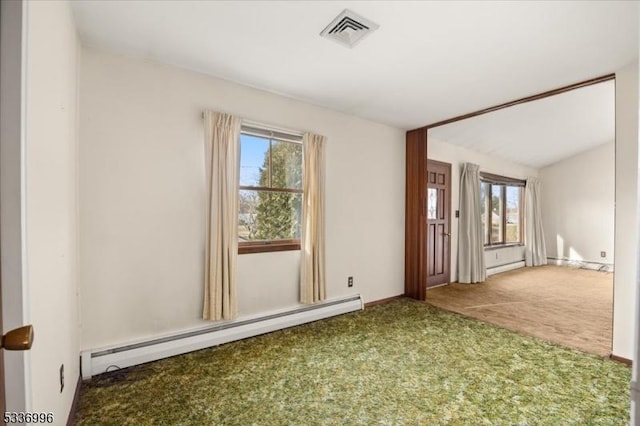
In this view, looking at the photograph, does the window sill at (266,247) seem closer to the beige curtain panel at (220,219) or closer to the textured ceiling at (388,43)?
the beige curtain panel at (220,219)

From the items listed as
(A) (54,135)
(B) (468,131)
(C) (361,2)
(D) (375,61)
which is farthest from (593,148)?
(A) (54,135)

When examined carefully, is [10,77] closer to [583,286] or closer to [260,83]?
[260,83]

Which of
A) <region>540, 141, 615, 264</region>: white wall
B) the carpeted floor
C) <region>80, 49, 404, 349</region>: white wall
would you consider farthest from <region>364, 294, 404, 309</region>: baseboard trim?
<region>540, 141, 615, 264</region>: white wall

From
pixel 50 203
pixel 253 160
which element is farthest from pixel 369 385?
pixel 253 160

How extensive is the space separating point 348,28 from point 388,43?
13.6 inches

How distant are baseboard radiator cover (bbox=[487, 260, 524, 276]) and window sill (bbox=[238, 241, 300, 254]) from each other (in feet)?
14.9

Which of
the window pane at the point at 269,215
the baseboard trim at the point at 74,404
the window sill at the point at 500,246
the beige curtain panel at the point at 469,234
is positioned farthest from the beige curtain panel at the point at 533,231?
the baseboard trim at the point at 74,404

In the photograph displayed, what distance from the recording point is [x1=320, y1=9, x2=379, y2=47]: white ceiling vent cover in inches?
73.9

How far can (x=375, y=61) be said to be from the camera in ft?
7.88

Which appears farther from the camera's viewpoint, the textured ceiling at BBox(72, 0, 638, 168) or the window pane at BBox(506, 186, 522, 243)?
the window pane at BBox(506, 186, 522, 243)

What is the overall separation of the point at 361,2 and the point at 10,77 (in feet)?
5.51

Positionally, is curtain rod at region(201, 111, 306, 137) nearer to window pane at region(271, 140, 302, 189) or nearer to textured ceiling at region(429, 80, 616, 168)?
window pane at region(271, 140, 302, 189)

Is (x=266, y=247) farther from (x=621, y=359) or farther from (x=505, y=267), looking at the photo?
(x=505, y=267)

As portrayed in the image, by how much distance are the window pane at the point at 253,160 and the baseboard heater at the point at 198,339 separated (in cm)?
137
